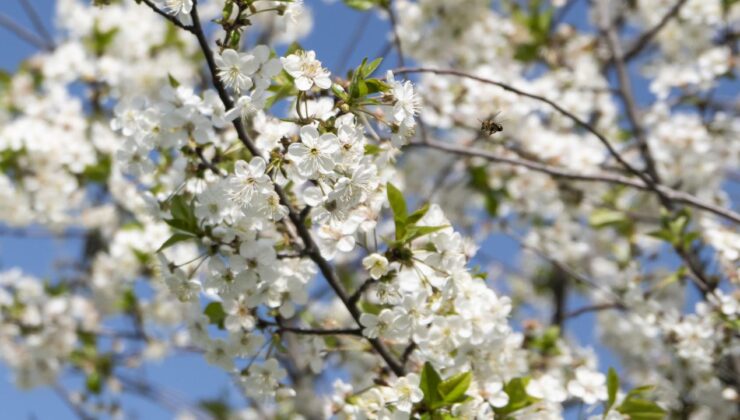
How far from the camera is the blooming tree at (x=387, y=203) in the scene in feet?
6.31

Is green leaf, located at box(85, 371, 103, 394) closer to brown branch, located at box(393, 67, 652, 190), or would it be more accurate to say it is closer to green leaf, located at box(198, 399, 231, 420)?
green leaf, located at box(198, 399, 231, 420)

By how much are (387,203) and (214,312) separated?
1.99ft

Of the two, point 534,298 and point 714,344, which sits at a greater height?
point 534,298

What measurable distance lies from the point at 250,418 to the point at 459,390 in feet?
17.1

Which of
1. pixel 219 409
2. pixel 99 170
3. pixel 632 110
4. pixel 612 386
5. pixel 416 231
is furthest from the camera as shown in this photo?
pixel 219 409

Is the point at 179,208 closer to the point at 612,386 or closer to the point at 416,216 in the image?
the point at 416,216

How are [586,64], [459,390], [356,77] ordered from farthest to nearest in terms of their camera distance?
[586,64] → [459,390] → [356,77]

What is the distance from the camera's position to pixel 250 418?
6809 mm

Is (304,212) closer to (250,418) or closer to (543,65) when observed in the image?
(543,65)

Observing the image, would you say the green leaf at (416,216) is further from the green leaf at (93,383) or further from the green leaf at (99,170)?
the green leaf at (93,383)

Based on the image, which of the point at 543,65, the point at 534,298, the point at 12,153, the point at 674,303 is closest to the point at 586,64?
the point at 543,65

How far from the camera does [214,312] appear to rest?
2.21m

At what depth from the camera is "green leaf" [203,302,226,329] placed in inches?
86.9

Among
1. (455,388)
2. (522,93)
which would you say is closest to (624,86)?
(522,93)
